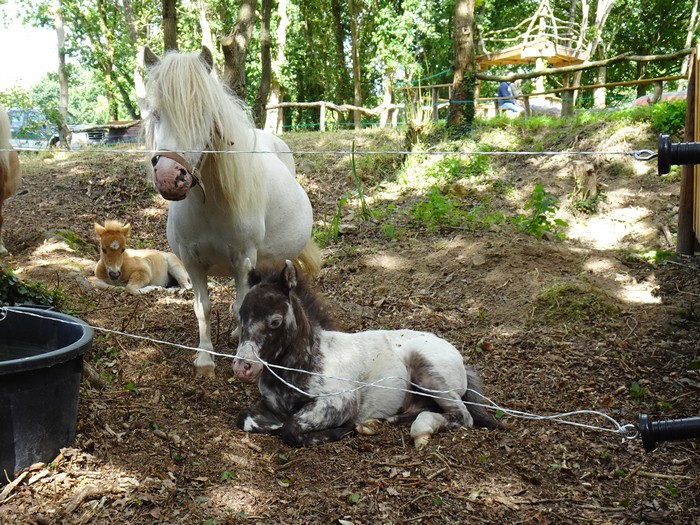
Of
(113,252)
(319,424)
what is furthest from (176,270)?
(319,424)

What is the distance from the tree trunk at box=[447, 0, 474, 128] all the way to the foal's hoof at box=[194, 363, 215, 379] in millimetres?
10027

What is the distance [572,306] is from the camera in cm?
585

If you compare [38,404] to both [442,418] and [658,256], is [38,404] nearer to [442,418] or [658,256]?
[442,418]

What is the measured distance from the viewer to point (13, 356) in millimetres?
3707

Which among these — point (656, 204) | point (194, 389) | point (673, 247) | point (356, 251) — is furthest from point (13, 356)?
point (656, 204)

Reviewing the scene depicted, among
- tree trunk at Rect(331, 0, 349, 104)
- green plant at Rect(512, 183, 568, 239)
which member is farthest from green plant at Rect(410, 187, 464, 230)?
tree trunk at Rect(331, 0, 349, 104)

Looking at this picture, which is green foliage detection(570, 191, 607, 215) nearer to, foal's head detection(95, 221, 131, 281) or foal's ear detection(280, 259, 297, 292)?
foal's head detection(95, 221, 131, 281)

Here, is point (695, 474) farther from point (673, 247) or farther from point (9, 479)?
point (673, 247)

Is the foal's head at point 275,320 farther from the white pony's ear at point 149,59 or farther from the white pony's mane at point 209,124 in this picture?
the white pony's ear at point 149,59

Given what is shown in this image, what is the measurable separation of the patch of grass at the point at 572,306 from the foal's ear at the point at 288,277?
2728 mm

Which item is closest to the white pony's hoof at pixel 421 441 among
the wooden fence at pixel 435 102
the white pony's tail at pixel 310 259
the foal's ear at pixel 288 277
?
the foal's ear at pixel 288 277

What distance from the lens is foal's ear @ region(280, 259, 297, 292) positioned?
13.2 ft

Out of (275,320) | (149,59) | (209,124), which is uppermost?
(149,59)

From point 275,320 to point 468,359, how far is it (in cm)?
203
